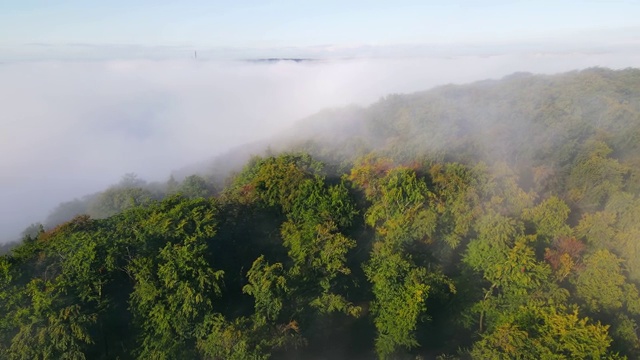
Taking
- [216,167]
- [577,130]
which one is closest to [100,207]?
[216,167]

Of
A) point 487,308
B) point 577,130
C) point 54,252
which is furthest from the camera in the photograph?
point 577,130

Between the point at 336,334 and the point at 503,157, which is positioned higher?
the point at 503,157

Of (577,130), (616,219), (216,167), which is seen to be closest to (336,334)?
(616,219)

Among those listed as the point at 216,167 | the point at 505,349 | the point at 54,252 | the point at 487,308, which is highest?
the point at 54,252

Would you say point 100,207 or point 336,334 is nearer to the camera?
point 336,334

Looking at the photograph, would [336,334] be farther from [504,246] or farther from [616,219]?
[616,219]

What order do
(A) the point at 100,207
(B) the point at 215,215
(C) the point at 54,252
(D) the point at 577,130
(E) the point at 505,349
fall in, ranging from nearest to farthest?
(E) the point at 505,349
(C) the point at 54,252
(B) the point at 215,215
(A) the point at 100,207
(D) the point at 577,130
